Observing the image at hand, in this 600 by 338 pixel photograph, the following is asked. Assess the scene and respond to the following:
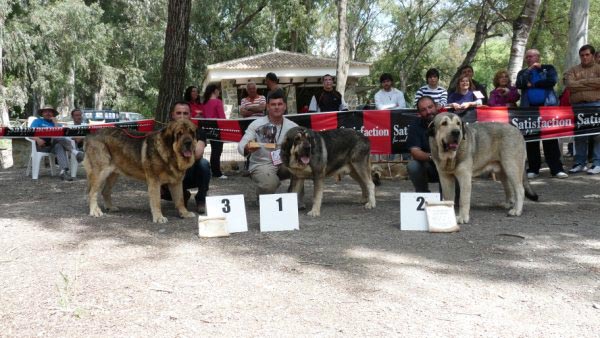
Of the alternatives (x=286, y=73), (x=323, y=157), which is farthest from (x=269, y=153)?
(x=286, y=73)

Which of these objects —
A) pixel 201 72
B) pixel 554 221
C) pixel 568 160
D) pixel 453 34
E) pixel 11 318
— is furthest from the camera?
pixel 201 72

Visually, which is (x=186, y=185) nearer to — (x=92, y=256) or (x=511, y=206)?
(x=92, y=256)

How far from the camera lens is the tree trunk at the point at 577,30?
1227 cm

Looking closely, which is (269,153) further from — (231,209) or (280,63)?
(280,63)

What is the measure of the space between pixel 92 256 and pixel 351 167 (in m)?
3.99

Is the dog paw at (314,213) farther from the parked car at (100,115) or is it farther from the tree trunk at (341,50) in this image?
the parked car at (100,115)

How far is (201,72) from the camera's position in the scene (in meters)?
37.1

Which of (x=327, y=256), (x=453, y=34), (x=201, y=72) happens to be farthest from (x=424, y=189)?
(x=201, y=72)

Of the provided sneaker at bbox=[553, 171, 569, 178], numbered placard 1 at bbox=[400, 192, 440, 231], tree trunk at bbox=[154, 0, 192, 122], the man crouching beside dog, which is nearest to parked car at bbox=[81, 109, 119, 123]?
tree trunk at bbox=[154, 0, 192, 122]

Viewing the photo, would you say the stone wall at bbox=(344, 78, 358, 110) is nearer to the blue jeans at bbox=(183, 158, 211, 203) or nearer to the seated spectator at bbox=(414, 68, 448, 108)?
the seated spectator at bbox=(414, 68, 448, 108)

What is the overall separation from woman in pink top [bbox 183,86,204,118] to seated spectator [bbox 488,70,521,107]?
617 centimetres

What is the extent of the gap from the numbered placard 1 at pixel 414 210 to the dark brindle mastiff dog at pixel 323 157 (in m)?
1.36

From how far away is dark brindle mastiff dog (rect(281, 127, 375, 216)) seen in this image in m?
6.59

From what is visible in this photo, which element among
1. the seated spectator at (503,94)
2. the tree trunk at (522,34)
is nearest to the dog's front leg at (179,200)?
the seated spectator at (503,94)
